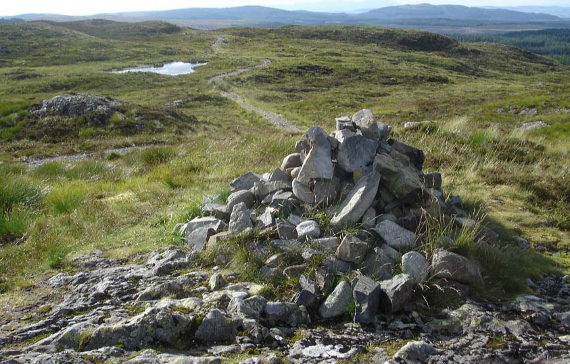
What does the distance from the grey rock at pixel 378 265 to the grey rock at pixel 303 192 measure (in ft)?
5.23

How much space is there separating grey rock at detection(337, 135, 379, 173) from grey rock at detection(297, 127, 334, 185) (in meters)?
0.23

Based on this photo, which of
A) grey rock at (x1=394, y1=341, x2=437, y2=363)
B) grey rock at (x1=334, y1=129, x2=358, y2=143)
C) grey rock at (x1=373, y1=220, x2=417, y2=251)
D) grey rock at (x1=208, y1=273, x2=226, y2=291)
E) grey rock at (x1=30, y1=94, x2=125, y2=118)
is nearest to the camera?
grey rock at (x1=394, y1=341, x2=437, y2=363)

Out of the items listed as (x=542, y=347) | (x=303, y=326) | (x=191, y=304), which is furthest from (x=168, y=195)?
(x=542, y=347)

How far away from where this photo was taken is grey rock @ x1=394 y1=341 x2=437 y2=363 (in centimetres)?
432

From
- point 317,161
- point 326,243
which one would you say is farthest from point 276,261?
point 317,161

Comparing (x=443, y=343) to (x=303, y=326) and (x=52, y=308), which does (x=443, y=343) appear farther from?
(x=52, y=308)

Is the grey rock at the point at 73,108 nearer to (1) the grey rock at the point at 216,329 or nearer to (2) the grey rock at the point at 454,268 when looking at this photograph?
(1) the grey rock at the point at 216,329

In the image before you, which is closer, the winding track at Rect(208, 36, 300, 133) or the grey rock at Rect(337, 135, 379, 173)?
the grey rock at Rect(337, 135, 379, 173)

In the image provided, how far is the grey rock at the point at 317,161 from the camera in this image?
7215 mm

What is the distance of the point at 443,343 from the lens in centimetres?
466

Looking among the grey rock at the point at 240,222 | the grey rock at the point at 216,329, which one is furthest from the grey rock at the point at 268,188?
the grey rock at the point at 216,329

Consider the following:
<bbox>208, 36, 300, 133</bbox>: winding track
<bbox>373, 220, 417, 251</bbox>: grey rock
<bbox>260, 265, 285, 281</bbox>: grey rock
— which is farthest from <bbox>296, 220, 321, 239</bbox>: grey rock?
<bbox>208, 36, 300, 133</bbox>: winding track

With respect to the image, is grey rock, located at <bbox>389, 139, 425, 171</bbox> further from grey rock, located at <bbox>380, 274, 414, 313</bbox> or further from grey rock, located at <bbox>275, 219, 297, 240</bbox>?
grey rock, located at <bbox>380, 274, 414, 313</bbox>

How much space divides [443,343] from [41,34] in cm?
16216
